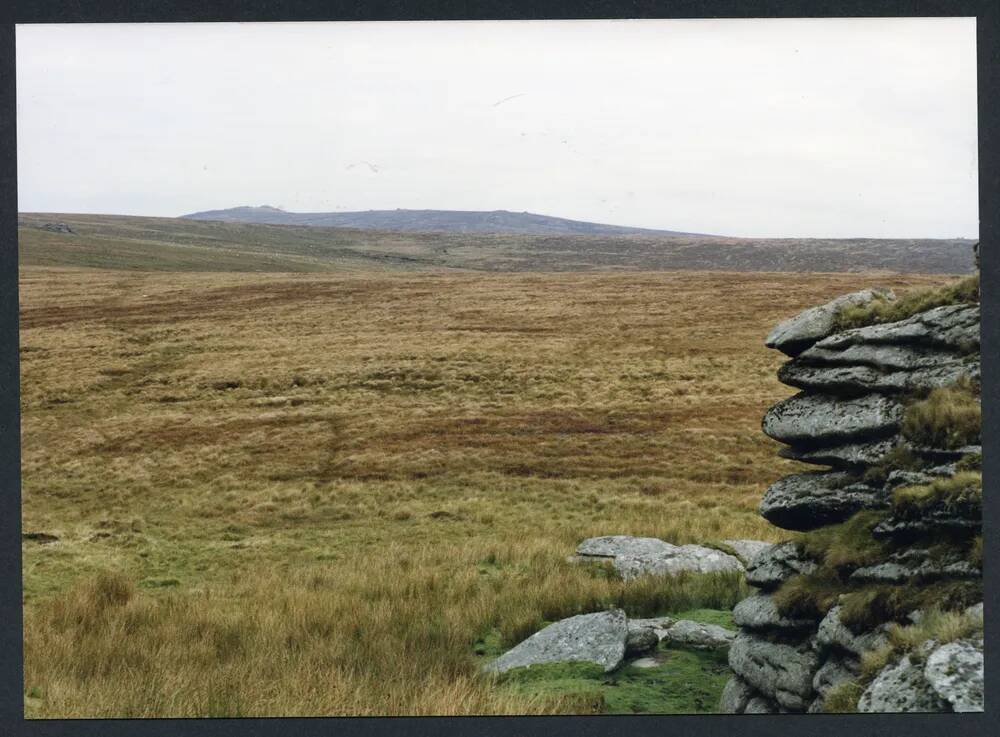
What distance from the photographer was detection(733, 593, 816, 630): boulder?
24.5 ft

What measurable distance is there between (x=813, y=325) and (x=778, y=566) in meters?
2.53


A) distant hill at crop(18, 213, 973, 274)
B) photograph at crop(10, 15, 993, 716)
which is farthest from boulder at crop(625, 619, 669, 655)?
distant hill at crop(18, 213, 973, 274)

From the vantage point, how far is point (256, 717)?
7020 mm

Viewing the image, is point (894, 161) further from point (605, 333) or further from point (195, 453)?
point (195, 453)

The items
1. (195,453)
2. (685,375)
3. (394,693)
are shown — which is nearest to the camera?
(394,693)

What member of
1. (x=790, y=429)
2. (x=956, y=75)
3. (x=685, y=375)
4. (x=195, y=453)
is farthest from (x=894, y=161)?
(x=790, y=429)

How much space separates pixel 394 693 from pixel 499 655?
1791mm

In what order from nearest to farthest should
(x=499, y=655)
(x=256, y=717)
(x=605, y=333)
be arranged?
(x=256, y=717), (x=499, y=655), (x=605, y=333)

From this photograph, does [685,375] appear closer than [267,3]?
No

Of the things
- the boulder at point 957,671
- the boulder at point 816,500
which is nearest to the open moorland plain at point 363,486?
the boulder at point 816,500

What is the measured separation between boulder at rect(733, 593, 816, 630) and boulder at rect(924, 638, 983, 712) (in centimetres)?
137

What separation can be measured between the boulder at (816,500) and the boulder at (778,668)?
1191 millimetres

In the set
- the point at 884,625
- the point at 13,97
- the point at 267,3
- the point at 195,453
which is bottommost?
the point at 195,453

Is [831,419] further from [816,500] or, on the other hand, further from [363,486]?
[363,486]
